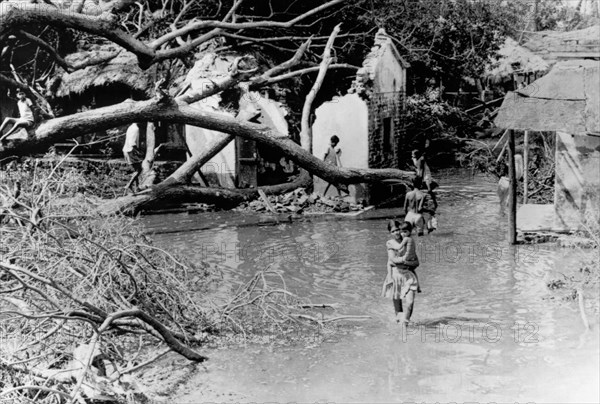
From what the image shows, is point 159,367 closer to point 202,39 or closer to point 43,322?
point 43,322

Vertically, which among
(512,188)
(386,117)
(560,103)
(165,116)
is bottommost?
(512,188)

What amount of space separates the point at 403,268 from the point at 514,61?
12462 millimetres

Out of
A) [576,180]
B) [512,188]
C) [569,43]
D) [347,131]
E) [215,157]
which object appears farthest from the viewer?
[215,157]

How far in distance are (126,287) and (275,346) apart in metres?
1.80

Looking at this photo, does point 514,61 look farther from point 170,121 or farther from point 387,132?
point 170,121

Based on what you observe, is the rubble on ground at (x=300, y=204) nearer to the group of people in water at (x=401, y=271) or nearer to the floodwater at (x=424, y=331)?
the floodwater at (x=424, y=331)

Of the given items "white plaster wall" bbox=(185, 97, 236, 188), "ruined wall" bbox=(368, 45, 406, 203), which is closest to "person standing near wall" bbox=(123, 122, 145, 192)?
"white plaster wall" bbox=(185, 97, 236, 188)

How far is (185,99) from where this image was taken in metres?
14.7

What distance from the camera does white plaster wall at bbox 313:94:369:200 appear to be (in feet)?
53.1

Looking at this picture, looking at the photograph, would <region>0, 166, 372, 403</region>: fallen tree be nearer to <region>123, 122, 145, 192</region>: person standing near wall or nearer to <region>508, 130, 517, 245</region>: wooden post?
<region>508, 130, 517, 245</region>: wooden post

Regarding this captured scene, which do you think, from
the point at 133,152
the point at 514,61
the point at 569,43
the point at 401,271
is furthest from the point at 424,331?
the point at 514,61

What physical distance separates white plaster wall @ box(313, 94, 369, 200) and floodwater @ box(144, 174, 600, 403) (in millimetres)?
2653

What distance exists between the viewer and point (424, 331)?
8.48 meters

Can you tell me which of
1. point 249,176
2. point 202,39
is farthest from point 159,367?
point 249,176
